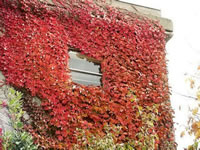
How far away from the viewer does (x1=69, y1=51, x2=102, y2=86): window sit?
7965 mm

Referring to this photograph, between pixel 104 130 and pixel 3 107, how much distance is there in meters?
2.49

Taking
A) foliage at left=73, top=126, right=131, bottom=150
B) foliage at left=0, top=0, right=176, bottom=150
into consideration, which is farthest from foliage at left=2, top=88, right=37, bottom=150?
foliage at left=73, top=126, right=131, bottom=150

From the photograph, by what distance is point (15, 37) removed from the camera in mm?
7434

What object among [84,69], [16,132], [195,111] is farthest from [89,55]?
[195,111]

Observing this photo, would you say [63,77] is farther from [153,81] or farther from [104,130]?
[153,81]

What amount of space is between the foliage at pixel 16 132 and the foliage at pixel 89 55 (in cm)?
22

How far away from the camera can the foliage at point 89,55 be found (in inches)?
274

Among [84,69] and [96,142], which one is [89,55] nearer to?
[84,69]

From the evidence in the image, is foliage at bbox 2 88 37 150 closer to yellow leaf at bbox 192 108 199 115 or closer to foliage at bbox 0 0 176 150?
foliage at bbox 0 0 176 150

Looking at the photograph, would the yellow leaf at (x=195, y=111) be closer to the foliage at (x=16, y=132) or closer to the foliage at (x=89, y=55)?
the foliage at (x=89, y=55)

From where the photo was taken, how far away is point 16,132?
6.41 meters

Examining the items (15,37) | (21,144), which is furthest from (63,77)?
(21,144)

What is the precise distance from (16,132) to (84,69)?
2.65 metres

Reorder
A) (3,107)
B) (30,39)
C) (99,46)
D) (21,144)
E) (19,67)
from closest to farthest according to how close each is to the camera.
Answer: (21,144) → (3,107) → (19,67) → (30,39) → (99,46)
